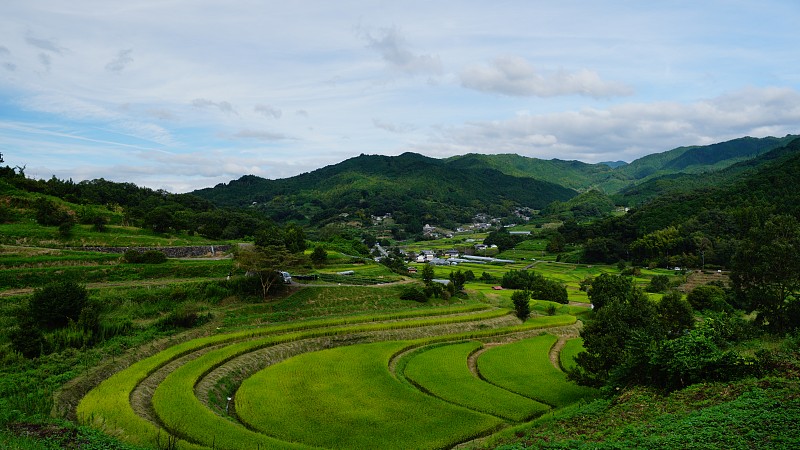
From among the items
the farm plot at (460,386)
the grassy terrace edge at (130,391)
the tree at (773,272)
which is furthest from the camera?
the tree at (773,272)

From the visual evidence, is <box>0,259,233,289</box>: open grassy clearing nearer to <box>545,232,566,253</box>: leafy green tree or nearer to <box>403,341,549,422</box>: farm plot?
<box>403,341,549,422</box>: farm plot

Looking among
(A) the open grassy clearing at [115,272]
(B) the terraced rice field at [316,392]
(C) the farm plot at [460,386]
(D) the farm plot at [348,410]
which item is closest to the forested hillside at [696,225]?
(B) the terraced rice field at [316,392]

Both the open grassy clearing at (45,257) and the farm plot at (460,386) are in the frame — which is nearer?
the farm plot at (460,386)

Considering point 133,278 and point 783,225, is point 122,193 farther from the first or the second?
point 783,225

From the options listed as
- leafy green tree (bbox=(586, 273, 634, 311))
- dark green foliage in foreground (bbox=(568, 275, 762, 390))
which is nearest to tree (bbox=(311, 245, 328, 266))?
leafy green tree (bbox=(586, 273, 634, 311))

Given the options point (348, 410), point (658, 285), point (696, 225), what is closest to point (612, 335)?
point (348, 410)

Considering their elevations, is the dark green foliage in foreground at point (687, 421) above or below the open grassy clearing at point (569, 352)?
above

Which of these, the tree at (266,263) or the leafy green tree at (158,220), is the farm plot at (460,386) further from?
the leafy green tree at (158,220)

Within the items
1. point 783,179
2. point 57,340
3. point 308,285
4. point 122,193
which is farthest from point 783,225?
point 122,193
